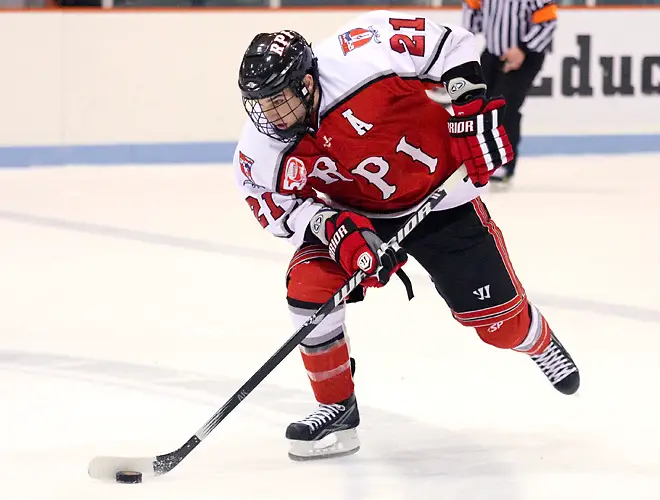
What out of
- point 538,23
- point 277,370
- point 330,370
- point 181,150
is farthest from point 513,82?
point 330,370

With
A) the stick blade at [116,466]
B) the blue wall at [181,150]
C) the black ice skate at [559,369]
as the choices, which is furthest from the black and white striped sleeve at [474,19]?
the stick blade at [116,466]

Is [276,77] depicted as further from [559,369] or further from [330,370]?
[559,369]

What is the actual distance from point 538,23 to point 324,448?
12.5ft

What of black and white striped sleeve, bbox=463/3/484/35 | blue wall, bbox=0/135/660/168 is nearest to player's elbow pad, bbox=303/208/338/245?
black and white striped sleeve, bbox=463/3/484/35

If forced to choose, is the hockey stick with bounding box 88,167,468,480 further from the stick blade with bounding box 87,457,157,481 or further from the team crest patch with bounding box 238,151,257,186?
the team crest patch with bounding box 238,151,257,186

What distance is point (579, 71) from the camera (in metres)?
A: 6.87

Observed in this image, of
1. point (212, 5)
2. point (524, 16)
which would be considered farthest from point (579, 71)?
point (212, 5)

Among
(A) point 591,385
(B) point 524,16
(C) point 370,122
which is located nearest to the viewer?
(C) point 370,122

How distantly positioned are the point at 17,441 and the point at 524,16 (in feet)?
13.1

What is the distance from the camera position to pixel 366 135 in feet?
7.53

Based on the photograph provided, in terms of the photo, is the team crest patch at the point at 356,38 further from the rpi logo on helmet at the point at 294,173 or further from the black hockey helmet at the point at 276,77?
the rpi logo on helmet at the point at 294,173

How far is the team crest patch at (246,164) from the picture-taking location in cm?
230

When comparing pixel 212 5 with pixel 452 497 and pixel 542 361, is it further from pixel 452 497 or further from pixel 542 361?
pixel 452 497

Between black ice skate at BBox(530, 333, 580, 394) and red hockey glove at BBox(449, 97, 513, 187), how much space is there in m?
0.48
